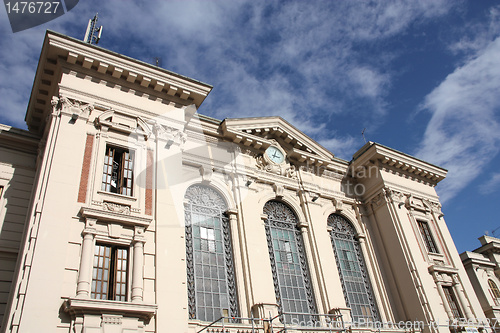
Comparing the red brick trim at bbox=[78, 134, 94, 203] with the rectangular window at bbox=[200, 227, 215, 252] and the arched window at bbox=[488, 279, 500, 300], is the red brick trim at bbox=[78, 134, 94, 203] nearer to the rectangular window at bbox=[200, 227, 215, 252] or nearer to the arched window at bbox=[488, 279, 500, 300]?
the rectangular window at bbox=[200, 227, 215, 252]

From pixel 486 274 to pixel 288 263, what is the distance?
51.8ft

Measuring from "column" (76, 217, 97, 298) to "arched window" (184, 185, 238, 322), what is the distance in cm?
363

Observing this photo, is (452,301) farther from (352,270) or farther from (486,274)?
(486,274)

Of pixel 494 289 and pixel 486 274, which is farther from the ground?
pixel 486 274

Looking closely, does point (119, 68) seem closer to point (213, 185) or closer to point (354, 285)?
point (213, 185)

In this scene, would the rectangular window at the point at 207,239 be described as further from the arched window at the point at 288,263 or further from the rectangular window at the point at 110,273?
the rectangular window at the point at 110,273

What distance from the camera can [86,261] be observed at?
36.9 feet

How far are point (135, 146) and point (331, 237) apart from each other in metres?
9.41

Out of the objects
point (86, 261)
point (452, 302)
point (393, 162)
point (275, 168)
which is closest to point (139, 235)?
point (86, 261)

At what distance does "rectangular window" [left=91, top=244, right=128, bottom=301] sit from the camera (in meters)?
11.4

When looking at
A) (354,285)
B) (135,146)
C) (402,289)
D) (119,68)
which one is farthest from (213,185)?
(402,289)

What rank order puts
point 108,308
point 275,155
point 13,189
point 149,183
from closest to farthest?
point 108,308
point 149,183
point 13,189
point 275,155

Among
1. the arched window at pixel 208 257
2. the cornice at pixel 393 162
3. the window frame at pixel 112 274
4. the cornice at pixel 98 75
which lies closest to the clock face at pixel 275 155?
the arched window at pixel 208 257

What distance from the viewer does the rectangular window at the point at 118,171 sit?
13555 mm
